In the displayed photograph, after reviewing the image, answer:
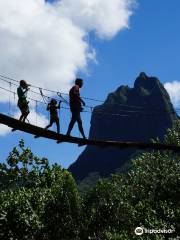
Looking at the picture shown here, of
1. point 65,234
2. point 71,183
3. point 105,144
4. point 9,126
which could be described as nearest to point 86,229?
point 65,234

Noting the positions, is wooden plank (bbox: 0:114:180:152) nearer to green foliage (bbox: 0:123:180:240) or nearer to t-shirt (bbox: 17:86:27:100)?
t-shirt (bbox: 17:86:27:100)

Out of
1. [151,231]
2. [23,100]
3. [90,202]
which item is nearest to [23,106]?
[23,100]

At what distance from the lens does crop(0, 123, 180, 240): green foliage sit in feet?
127

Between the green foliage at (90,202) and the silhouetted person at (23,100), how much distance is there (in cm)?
1954

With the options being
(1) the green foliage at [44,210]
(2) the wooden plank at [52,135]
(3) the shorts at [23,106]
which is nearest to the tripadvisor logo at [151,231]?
(1) the green foliage at [44,210]

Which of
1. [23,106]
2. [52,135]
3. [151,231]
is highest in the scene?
[23,106]

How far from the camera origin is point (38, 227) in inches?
1553

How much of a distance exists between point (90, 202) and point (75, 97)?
30903mm

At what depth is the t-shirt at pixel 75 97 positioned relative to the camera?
17723mm

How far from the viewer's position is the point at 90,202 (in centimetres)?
4747

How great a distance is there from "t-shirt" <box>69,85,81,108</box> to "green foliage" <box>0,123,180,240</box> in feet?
60.9

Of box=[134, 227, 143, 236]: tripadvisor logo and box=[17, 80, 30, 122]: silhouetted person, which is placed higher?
box=[17, 80, 30, 122]: silhouetted person

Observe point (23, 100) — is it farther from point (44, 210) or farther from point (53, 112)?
point (44, 210)

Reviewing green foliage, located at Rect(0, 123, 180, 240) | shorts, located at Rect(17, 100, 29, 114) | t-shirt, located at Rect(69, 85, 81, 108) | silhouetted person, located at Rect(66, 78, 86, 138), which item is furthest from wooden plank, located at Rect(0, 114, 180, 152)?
green foliage, located at Rect(0, 123, 180, 240)
